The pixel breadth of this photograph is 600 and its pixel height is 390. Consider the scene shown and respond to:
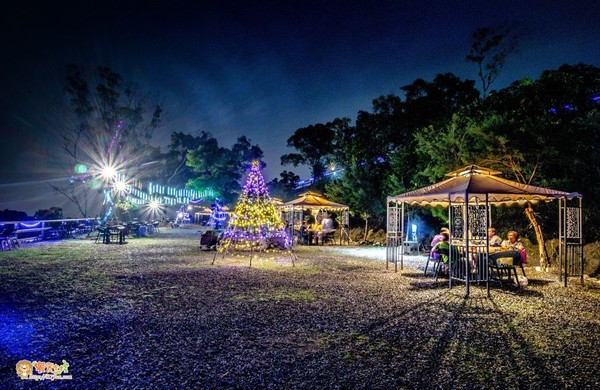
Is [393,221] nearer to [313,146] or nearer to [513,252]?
[513,252]

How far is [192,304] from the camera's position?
6.40 metres

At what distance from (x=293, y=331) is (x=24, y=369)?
114 inches

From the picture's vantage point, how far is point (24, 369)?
366 centimetres

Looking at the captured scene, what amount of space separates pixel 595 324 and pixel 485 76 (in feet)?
61.3

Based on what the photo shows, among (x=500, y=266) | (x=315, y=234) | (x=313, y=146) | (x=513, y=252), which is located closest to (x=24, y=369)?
(x=500, y=266)

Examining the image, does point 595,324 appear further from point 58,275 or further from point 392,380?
point 58,275

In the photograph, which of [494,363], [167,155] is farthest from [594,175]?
[167,155]

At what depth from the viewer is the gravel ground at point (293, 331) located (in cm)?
357

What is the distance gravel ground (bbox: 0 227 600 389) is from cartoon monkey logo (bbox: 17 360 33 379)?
0.22ft

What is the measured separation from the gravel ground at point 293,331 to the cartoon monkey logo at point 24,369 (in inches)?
2.7

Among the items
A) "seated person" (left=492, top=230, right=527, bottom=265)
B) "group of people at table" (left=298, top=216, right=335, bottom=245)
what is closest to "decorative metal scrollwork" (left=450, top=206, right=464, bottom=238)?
"seated person" (left=492, top=230, right=527, bottom=265)

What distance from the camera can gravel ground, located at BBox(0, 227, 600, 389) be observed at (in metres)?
3.57

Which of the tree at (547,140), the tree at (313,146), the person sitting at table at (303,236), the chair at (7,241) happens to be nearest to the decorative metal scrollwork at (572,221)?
the tree at (547,140)

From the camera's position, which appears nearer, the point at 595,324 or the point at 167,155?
the point at 595,324
